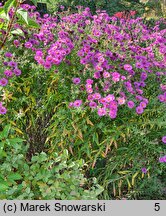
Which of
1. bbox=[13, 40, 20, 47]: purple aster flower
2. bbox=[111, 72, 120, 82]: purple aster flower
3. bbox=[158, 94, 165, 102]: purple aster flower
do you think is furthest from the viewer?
bbox=[13, 40, 20, 47]: purple aster flower

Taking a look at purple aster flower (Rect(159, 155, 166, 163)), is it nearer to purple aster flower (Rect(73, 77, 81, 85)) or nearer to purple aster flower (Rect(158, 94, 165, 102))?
purple aster flower (Rect(158, 94, 165, 102))

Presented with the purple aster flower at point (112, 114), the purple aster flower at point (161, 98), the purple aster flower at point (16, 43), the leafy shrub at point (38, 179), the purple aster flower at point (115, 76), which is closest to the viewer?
the leafy shrub at point (38, 179)

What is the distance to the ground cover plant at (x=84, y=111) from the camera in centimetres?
304

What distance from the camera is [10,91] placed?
3.25 meters

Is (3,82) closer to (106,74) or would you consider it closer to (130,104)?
(106,74)

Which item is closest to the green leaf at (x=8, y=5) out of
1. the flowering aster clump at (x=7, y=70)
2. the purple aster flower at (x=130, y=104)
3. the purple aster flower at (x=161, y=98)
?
the flowering aster clump at (x=7, y=70)

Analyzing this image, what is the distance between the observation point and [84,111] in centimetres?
305

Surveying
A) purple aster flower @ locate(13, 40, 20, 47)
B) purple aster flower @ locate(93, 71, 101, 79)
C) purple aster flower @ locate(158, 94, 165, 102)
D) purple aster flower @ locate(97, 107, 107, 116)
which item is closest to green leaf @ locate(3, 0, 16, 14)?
purple aster flower @ locate(13, 40, 20, 47)

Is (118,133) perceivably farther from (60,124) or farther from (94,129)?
(60,124)

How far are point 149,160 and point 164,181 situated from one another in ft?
1.67

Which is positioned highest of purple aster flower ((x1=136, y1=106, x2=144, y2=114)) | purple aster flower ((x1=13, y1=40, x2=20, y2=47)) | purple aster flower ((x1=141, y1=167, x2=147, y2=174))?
purple aster flower ((x1=13, y1=40, x2=20, y2=47))

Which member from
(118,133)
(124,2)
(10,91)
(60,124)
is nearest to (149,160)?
(118,133)

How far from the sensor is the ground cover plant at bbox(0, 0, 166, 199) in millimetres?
3037

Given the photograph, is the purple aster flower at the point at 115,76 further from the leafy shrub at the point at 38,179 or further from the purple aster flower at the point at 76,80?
the leafy shrub at the point at 38,179
